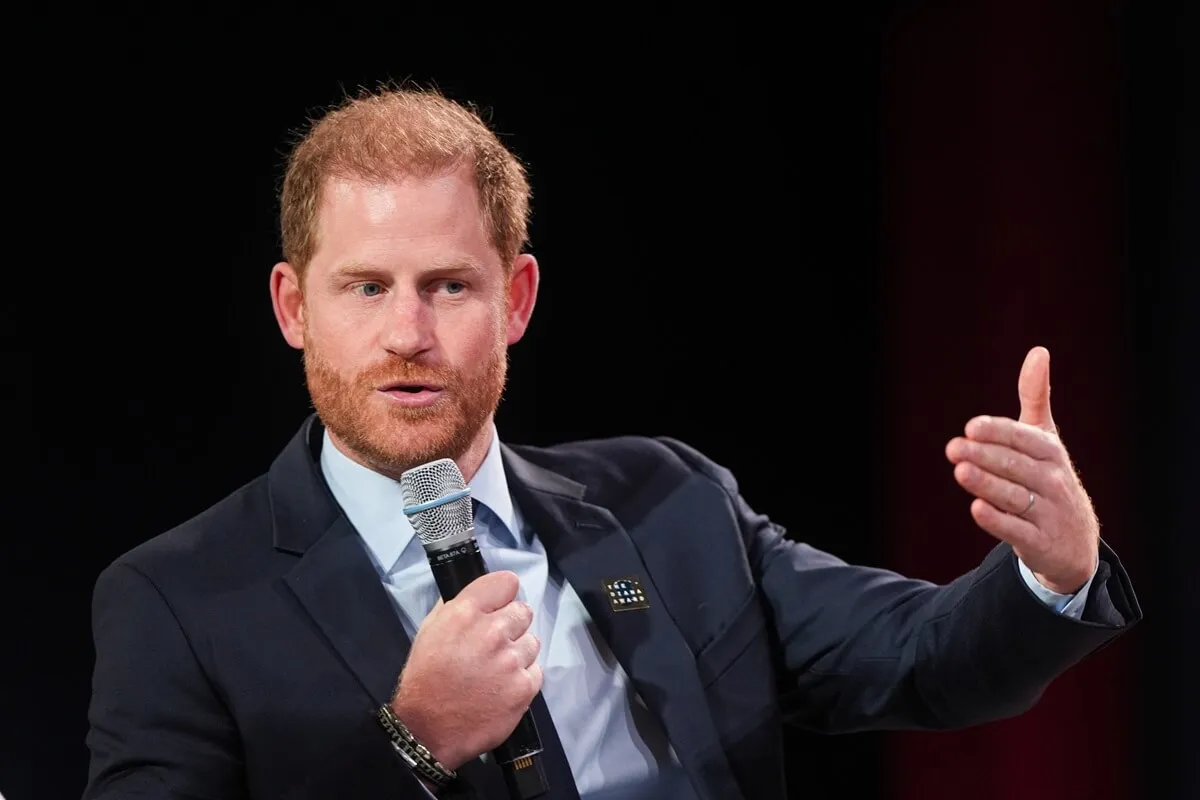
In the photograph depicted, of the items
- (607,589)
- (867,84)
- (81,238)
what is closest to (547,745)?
(607,589)

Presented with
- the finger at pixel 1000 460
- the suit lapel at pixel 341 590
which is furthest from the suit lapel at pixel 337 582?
the finger at pixel 1000 460

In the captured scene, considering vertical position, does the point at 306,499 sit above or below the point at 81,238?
below

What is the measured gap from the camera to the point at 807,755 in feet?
10.4

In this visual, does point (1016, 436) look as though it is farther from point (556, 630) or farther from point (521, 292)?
point (521, 292)

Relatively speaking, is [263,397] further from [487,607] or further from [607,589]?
[487,607]

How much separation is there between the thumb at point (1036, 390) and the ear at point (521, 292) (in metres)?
0.83

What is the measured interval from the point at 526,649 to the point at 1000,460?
58cm

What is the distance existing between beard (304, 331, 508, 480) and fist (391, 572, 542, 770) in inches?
14.9

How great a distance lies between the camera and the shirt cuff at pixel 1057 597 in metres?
1.78

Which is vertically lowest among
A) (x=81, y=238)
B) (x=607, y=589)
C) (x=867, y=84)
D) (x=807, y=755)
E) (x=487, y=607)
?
(x=807, y=755)

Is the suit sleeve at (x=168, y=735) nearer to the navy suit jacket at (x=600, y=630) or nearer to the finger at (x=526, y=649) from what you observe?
the navy suit jacket at (x=600, y=630)

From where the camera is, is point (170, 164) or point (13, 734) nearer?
point (13, 734)

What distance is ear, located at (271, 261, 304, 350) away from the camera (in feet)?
6.79

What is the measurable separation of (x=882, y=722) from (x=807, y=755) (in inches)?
41.0
